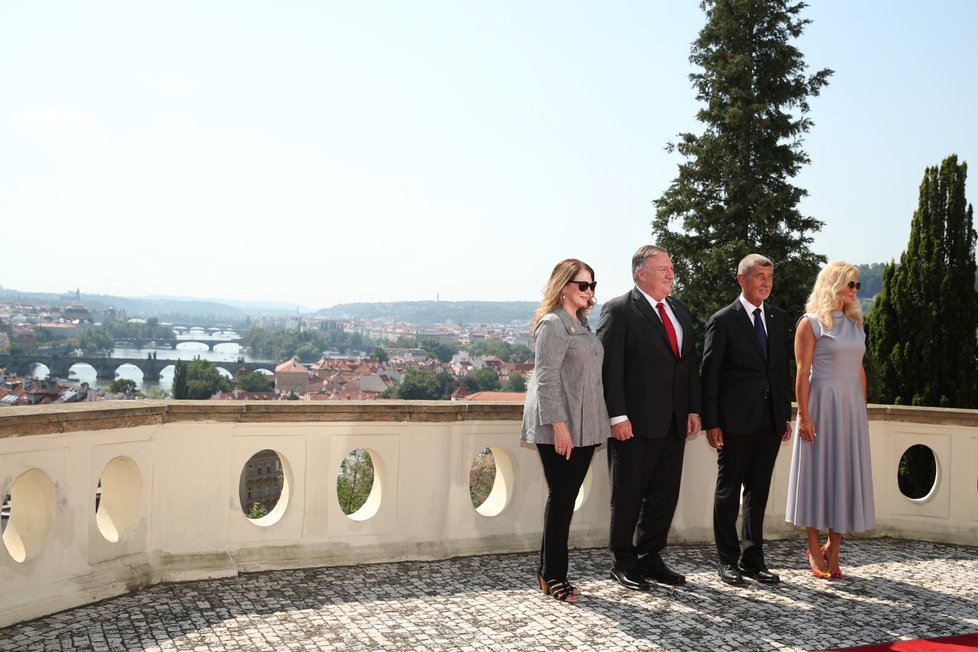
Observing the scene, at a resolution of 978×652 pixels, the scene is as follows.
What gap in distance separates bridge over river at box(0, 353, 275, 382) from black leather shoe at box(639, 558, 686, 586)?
11134cm

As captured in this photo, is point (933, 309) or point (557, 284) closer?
point (557, 284)

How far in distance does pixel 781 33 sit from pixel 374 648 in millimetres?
32103

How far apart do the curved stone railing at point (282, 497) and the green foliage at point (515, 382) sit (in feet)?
279

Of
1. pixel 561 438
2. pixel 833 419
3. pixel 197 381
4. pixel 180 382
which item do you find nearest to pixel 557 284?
pixel 561 438

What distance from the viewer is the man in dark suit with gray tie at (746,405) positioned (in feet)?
15.6

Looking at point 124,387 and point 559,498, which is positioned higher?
point 559,498

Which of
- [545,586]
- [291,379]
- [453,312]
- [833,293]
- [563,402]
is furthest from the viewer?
[453,312]

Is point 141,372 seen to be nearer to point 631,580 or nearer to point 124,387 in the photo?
point 124,387

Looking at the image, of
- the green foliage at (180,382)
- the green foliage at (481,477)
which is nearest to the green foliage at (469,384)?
the green foliage at (180,382)

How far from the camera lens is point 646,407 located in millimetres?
4469

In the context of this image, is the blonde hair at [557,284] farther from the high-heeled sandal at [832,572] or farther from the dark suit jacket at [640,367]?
the high-heeled sandal at [832,572]

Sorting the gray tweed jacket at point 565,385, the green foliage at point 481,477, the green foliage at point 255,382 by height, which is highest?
the gray tweed jacket at point 565,385

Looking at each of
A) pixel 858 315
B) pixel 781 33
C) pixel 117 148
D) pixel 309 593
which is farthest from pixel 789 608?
pixel 117 148

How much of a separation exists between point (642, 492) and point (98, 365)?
121969mm
